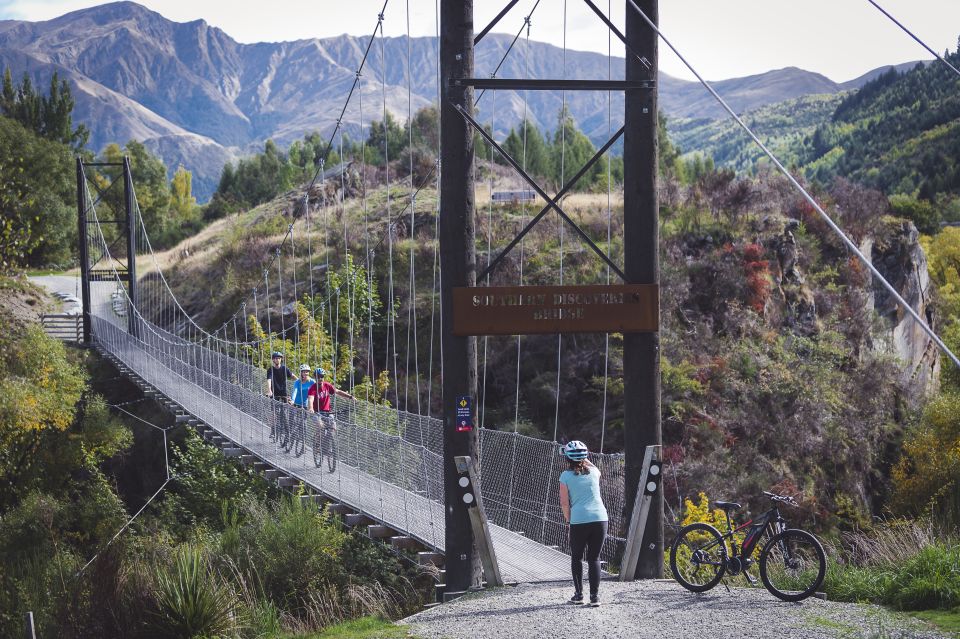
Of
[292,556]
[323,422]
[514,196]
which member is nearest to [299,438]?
[323,422]

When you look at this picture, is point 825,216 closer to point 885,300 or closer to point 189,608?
point 189,608

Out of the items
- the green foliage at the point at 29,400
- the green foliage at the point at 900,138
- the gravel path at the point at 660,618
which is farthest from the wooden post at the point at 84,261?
the green foliage at the point at 900,138

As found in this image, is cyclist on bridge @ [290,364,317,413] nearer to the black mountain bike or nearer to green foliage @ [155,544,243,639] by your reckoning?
green foliage @ [155,544,243,639]

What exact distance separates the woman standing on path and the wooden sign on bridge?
1.29 meters

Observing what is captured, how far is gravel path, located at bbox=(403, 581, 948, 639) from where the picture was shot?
Answer: 5656mm

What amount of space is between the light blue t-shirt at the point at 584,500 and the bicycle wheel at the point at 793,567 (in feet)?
3.18

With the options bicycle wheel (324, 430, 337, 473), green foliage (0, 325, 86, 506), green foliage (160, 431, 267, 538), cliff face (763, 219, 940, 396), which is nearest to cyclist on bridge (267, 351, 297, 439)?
bicycle wheel (324, 430, 337, 473)

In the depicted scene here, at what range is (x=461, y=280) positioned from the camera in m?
7.81

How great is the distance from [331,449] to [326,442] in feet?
0.47

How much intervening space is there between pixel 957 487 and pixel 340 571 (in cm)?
1177

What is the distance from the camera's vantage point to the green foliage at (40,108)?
52.9 metres

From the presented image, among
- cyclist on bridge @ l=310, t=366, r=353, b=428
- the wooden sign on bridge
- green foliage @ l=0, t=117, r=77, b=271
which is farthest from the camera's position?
green foliage @ l=0, t=117, r=77, b=271

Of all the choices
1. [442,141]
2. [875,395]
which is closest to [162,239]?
[875,395]

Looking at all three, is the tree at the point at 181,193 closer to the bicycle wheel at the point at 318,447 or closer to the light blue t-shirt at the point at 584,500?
the bicycle wheel at the point at 318,447
